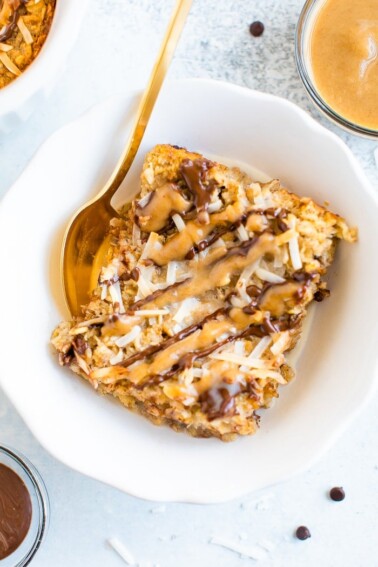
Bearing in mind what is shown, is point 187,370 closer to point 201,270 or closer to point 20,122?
point 201,270

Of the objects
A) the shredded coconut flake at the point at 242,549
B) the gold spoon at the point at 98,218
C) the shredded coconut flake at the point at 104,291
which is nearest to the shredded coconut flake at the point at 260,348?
the shredded coconut flake at the point at 104,291

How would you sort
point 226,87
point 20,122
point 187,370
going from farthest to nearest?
point 20,122, point 226,87, point 187,370

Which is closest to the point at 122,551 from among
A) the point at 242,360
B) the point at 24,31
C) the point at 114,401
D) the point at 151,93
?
the point at 114,401

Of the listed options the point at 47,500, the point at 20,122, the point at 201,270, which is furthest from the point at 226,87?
the point at 47,500

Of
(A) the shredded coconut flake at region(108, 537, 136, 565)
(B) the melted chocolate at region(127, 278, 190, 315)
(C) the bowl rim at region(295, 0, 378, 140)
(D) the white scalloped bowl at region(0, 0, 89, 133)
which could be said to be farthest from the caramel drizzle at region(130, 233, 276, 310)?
(A) the shredded coconut flake at region(108, 537, 136, 565)

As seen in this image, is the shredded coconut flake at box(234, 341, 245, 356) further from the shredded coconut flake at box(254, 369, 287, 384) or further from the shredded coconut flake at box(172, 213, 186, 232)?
the shredded coconut flake at box(172, 213, 186, 232)

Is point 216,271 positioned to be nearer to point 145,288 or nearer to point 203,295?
point 203,295

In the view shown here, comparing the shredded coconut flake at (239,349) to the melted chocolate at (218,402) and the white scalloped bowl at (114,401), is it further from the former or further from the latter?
the white scalloped bowl at (114,401)
